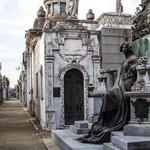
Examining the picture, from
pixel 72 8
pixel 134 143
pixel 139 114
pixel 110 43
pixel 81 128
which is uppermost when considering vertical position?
pixel 72 8

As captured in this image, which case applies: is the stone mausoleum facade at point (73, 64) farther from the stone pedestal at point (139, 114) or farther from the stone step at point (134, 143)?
the stone step at point (134, 143)

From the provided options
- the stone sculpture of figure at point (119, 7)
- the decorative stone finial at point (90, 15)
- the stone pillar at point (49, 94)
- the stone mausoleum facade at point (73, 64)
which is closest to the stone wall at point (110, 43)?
the stone mausoleum facade at point (73, 64)

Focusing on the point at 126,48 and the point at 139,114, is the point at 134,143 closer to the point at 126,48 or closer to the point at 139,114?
the point at 139,114

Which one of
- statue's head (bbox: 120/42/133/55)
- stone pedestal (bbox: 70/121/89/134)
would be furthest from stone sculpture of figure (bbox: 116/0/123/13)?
statue's head (bbox: 120/42/133/55)

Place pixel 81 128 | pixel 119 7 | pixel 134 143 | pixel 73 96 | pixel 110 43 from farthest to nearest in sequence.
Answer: pixel 119 7 → pixel 110 43 → pixel 73 96 → pixel 81 128 → pixel 134 143

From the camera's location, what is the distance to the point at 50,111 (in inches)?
688

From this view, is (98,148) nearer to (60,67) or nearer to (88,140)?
(88,140)

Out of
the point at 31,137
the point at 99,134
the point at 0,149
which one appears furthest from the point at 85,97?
the point at 99,134

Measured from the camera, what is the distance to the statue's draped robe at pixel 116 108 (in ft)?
26.9

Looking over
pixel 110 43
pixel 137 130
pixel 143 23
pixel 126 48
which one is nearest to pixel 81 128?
pixel 126 48

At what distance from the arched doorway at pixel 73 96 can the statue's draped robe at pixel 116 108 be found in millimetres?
9022

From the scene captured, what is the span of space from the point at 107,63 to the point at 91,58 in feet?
2.59

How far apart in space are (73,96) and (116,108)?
31.5ft

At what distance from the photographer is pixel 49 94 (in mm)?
17578
